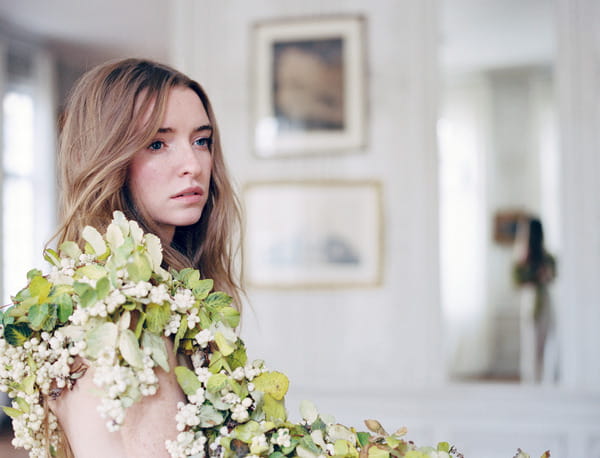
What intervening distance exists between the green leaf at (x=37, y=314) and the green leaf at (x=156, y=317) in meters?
0.15

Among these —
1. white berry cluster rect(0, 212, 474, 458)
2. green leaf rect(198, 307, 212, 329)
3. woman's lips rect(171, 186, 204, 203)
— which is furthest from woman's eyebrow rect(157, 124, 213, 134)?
green leaf rect(198, 307, 212, 329)

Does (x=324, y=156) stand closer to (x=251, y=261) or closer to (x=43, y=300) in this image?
(x=251, y=261)

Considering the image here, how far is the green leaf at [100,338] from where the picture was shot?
0.88 m

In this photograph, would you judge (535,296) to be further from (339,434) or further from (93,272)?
(93,272)

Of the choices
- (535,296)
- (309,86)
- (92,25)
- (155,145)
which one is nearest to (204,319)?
(155,145)

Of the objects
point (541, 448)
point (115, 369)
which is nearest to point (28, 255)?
point (541, 448)

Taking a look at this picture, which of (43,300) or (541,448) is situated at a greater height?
(43,300)

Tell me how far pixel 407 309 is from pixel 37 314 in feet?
8.63

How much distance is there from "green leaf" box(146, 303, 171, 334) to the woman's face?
0.95 feet

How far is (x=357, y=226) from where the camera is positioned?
11.4ft

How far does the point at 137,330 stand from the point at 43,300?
0.15m

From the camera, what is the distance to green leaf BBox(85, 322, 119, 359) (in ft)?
2.90

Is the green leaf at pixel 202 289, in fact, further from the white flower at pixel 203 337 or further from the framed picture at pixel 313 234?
the framed picture at pixel 313 234

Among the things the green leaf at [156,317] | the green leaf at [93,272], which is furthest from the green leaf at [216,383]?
the green leaf at [93,272]
